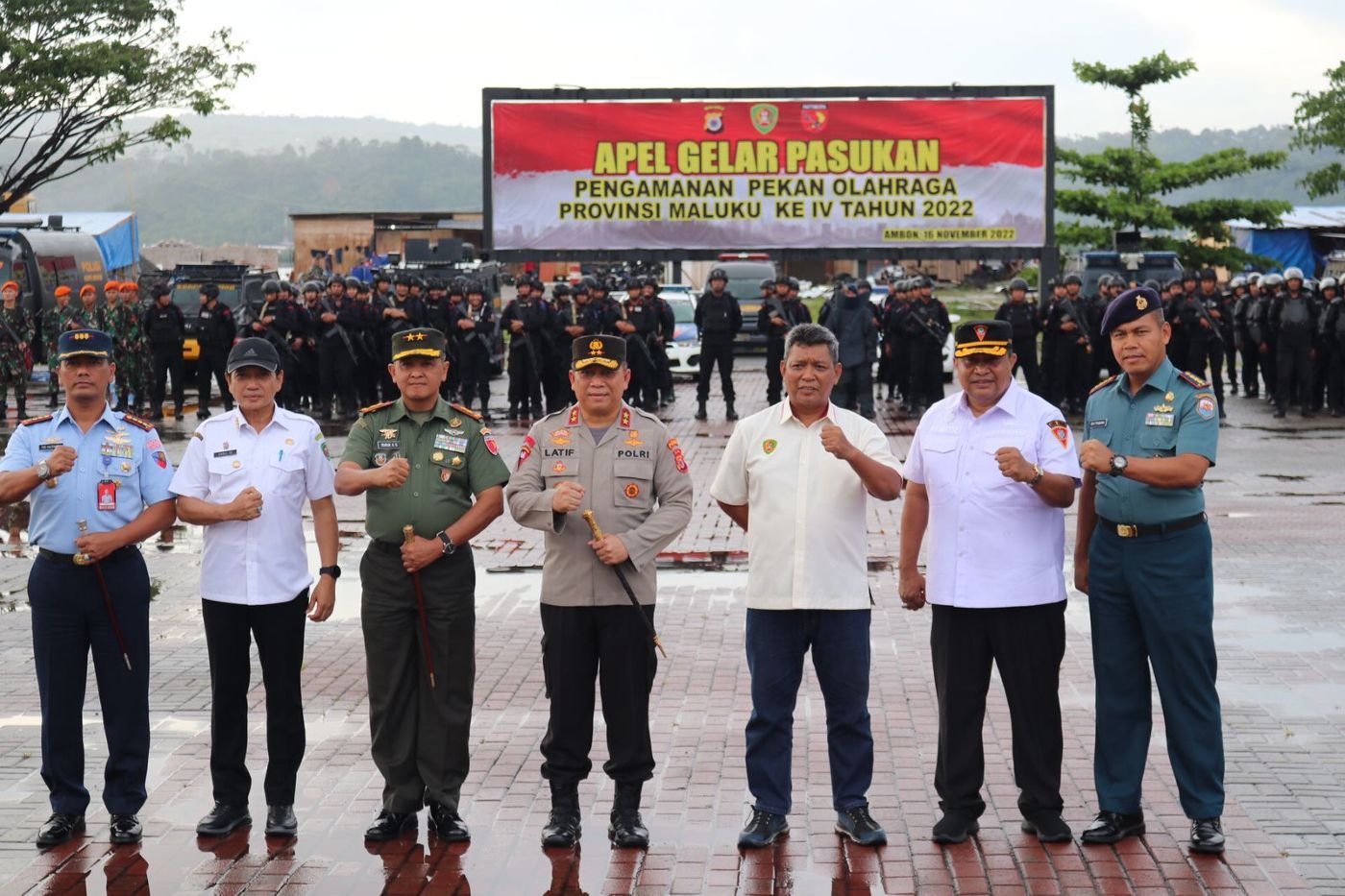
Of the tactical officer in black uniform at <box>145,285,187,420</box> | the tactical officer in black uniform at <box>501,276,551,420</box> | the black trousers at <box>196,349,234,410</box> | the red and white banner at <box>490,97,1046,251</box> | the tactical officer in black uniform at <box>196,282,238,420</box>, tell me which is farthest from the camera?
the red and white banner at <box>490,97,1046,251</box>

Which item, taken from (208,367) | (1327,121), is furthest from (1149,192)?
(208,367)

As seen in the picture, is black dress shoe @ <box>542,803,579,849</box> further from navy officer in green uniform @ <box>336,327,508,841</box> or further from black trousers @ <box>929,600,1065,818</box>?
black trousers @ <box>929,600,1065,818</box>

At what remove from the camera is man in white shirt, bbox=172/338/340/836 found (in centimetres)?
610

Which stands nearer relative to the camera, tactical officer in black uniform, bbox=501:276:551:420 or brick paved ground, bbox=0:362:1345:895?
brick paved ground, bbox=0:362:1345:895

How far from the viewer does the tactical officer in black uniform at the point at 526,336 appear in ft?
69.9

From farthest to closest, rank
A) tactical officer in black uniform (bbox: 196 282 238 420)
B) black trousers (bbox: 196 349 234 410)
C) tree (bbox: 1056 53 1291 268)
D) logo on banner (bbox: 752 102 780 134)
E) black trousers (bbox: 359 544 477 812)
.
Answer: tree (bbox: 1056 53 1291 268)
logo on banner (bbox: 752 102 780 134)
tactical officer in black uniform (bbox: 196 282 238 420)
black trousers (bbox: 196 349 234 410)
black trousers (bbox: 359 544 477 812)

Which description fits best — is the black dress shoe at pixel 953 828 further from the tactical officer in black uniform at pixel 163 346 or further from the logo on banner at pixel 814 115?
the logo on banner at pixel 814 115

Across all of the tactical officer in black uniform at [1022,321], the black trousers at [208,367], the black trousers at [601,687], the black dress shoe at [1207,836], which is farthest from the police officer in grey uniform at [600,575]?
the black trousers at [208,367]

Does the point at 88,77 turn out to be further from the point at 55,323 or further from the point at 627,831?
the point at 627,831

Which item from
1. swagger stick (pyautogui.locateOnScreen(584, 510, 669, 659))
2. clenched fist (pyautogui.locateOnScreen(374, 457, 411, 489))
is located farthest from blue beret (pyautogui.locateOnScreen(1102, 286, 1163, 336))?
clenched fist (pyautogui.locateOnScreen(374, 457, 411, 489))

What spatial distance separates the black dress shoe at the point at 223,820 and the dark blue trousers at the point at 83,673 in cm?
26

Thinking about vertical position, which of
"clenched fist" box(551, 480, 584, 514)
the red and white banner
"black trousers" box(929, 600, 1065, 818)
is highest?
the red and white banner

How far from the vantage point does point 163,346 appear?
21.5m

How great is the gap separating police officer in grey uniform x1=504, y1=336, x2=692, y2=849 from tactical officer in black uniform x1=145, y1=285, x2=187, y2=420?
648 inches
